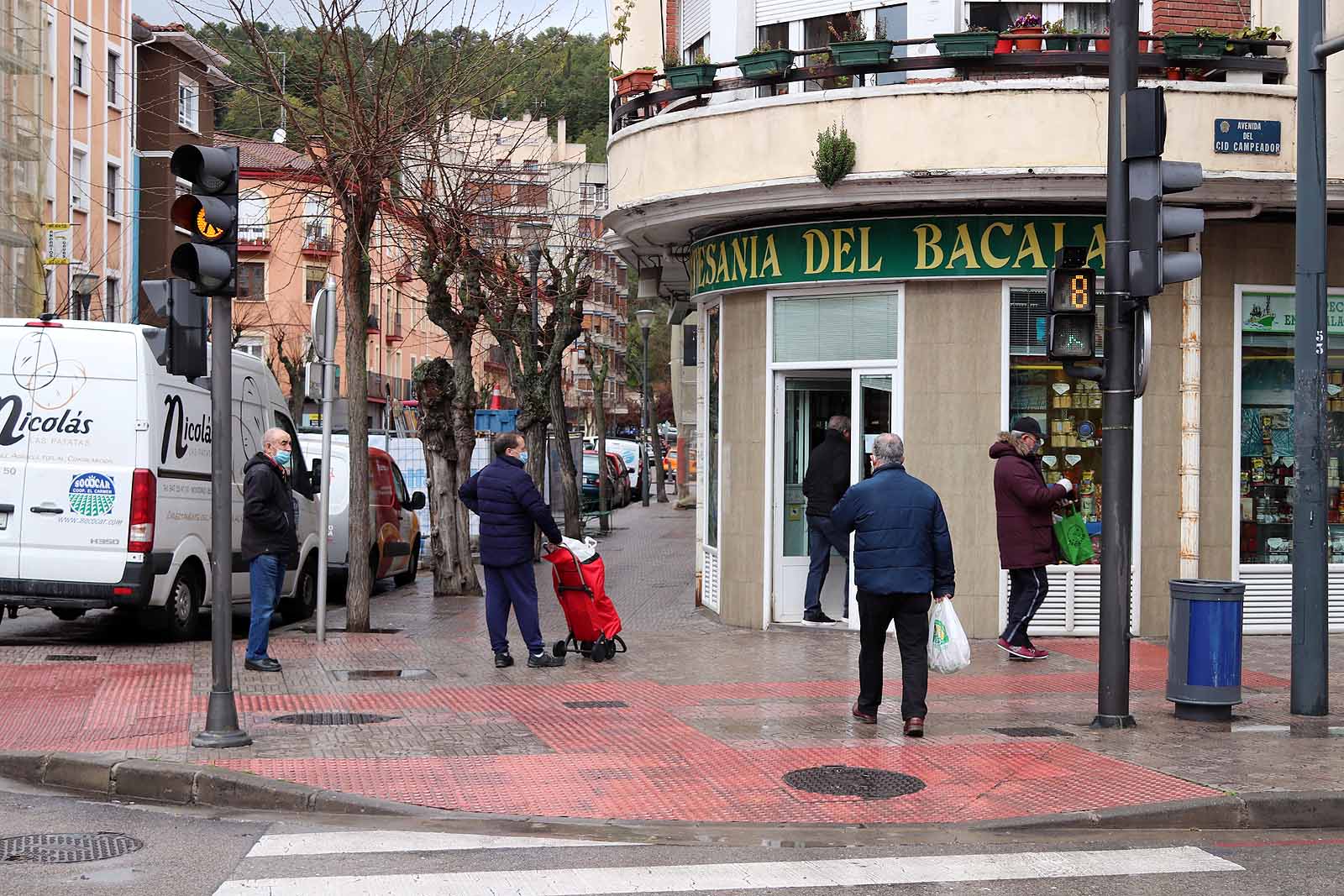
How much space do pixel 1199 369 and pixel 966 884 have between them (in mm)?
9255

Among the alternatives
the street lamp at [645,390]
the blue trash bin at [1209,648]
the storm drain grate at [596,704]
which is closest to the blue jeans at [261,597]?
the storm drain grate at [596,704]

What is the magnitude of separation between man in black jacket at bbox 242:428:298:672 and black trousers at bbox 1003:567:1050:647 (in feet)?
19.0

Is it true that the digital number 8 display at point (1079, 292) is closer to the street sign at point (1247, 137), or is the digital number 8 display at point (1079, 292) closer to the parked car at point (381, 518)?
the street sign at point (1247, 137)

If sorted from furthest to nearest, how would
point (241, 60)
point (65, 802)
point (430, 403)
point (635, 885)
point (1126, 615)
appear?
1. point (430, 403)
2. point (241, 60)
3. point (1126, 615)
4. point (65, 802)
5. point (635, 885)

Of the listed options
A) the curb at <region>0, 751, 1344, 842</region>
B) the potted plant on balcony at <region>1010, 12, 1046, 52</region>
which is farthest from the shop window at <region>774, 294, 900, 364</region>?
the curb at <region>0, 751, 1344, 842</region>

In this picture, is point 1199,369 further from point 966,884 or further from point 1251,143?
point 966,884

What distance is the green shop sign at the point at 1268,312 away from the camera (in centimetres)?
1438

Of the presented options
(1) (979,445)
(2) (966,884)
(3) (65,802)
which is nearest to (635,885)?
(2) (966,884)

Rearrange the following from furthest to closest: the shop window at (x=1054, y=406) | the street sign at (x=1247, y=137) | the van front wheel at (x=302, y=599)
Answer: the van front wheel at (x=302, y=599) < the shop window at (x=1054, y=406) < the street sign at (x=1247, y=137)

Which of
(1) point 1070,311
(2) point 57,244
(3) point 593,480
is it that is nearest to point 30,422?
(1) point 1070,311

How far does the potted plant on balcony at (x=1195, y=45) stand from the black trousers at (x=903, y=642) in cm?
675

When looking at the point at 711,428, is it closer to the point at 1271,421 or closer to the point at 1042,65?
the point at 1042,65

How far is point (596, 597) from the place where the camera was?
12.5 meters

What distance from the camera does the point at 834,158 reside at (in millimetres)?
13594
